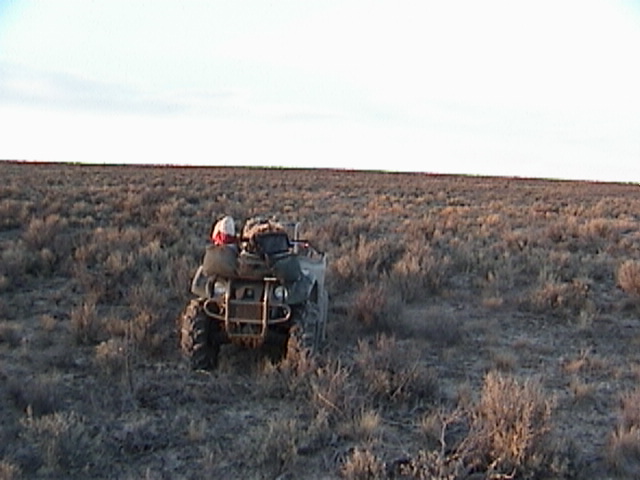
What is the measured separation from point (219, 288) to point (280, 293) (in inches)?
23.7

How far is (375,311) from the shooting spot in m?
9.87

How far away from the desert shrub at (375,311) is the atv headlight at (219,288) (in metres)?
2.47

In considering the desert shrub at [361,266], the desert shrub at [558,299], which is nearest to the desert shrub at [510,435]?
the desert shrub at [558,299]

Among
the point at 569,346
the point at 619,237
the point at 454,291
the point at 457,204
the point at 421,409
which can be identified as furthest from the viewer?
the point at 457,204

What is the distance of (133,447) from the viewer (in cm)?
602

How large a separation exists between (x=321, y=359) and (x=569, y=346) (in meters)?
3.32

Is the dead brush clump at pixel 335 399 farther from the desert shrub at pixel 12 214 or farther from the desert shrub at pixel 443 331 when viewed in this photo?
the desert shrub at pixel 12 214

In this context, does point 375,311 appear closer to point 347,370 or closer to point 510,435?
point 347,370

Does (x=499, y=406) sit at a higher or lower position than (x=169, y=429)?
higher

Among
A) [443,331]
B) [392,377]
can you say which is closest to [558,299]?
[443,331]

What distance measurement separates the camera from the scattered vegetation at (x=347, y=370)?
582 cm

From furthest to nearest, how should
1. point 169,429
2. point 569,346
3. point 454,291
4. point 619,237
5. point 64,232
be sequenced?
1. point 619,237
2. point 64,232
3. point 454,291
4. point 569,346
5. point 169,429

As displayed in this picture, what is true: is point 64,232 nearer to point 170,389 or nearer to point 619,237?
point 170,389

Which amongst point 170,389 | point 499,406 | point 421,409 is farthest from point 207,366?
point 499,406
